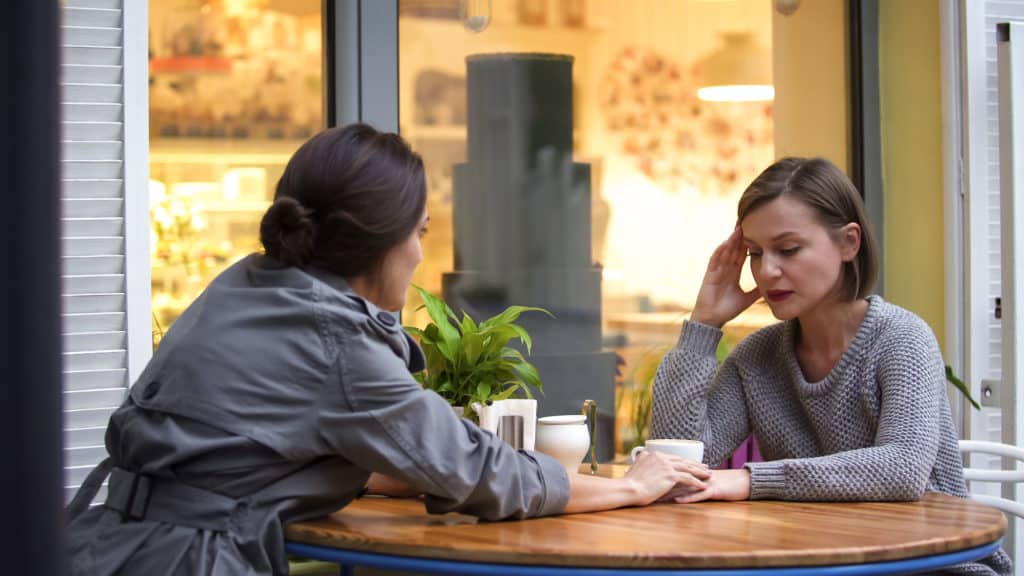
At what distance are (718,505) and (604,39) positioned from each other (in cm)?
206

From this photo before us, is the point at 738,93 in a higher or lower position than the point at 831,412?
higher

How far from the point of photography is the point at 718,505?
1825mm

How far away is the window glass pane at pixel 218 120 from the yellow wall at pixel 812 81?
149cm

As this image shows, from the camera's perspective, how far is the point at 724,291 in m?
2.28

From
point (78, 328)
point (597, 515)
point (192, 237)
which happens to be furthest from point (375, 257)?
point (192, 237)

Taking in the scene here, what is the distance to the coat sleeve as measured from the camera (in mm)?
1543

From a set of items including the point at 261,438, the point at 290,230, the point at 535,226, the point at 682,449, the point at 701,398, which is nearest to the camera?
the point at 261,438

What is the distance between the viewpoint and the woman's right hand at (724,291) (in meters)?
2.27

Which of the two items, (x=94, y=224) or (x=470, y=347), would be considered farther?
(x=94, y=224)

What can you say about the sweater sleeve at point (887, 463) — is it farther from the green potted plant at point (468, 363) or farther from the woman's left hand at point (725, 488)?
the green potted plant at point (468, 363)

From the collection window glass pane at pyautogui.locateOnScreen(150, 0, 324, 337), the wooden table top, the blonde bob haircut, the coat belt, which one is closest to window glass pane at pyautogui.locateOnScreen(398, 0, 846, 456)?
window glass pane at pyautogui.locateOnScreen(150, 0, 324, 337)

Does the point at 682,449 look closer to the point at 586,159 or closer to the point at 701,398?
the point at 701,398

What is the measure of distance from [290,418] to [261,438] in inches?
1.8

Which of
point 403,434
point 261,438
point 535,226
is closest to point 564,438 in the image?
point 403,434
